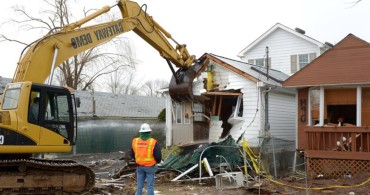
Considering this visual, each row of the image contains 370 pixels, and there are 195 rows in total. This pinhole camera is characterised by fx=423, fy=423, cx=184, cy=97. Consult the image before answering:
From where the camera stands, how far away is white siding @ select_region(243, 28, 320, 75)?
23.8 m

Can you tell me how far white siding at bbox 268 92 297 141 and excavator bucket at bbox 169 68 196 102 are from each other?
3.25m

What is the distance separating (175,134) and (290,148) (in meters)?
5.75

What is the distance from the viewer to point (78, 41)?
11.1m

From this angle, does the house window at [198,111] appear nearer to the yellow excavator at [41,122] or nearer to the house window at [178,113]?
the house window at [178,113]

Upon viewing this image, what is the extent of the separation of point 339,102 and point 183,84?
5.76 meters

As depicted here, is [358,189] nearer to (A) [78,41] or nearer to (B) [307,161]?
(B) [307,161]

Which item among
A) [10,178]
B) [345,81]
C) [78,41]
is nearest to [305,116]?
[345,81]

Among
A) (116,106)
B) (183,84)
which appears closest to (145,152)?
(183,84)

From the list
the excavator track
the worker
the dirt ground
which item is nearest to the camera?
the worker

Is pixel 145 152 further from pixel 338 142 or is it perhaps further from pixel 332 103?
pixel 332 103

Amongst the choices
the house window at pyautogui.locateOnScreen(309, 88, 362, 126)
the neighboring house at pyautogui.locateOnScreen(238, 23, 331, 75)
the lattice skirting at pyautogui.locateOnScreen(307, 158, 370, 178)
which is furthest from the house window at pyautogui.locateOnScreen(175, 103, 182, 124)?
the neighboring house at pyautogui.locateOnScreen(238, 23, 331, 75)

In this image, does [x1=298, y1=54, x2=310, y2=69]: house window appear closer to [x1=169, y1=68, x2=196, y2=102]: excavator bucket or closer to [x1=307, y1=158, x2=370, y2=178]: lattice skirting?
[x1=169, y1=68, x2=196, y2=102]: excavator bucket

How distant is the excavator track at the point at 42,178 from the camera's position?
9.69m

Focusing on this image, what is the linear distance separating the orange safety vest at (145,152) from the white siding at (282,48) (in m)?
16.4
